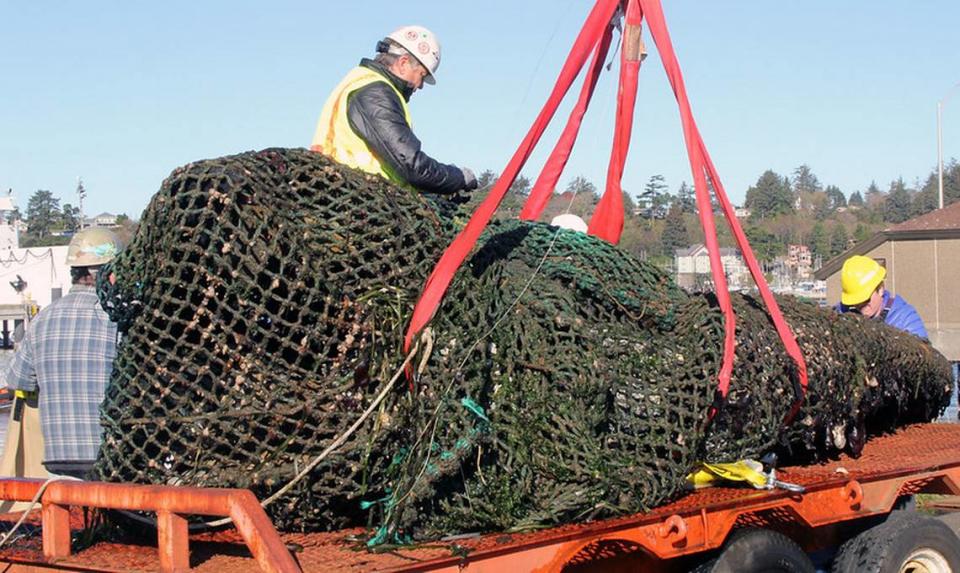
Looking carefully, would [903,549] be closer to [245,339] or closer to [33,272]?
[245,339]

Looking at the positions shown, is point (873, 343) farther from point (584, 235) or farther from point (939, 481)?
point (584, 235)

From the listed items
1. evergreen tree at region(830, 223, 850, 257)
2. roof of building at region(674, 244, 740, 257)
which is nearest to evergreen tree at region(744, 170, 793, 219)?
evergreen tree at region(830, 223, 850, 257)

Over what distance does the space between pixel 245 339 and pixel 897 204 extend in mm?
98950

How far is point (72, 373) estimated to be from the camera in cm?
561

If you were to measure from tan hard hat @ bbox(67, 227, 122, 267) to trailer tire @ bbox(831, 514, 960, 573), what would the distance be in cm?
380

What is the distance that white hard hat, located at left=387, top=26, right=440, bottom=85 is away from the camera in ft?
17.9

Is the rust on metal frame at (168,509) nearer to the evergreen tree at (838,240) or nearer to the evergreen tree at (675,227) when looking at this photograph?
the evergreen tree at (675,227)

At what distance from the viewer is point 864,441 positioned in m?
6.36

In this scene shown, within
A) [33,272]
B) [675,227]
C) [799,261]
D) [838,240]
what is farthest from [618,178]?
[838,240]

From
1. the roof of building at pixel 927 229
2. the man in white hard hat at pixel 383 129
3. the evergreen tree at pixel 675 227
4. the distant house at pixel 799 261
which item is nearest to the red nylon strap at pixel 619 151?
the man in white hard hat at pixel 383 129

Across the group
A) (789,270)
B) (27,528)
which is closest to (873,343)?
(27,528)

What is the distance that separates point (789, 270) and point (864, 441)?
36096mm

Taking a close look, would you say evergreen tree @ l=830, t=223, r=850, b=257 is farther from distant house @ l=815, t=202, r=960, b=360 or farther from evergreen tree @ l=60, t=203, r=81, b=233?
evergreen tree @ l=60, t=203, r=81, b=233

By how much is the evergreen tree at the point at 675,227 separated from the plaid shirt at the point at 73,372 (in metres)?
27.0
